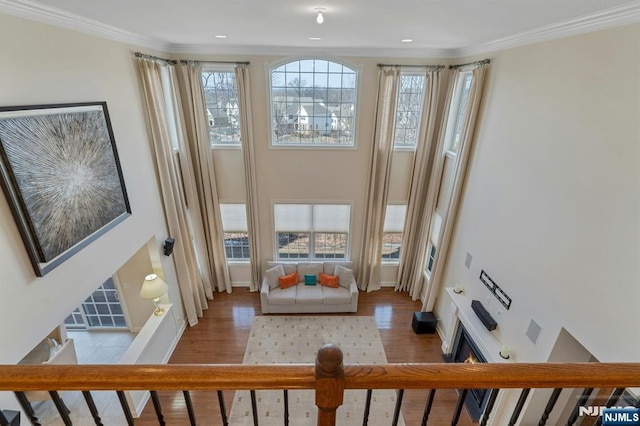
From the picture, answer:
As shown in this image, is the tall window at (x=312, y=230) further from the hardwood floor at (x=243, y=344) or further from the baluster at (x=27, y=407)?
the baluster at (x=27, y=407)

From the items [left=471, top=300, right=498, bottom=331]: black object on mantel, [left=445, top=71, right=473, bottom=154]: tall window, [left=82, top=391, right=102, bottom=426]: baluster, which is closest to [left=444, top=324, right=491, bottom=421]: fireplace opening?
[left=471, top=300, right=498, bottom=331]: black object on mantel

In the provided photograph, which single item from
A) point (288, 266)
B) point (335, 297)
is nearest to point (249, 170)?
point (288, 266)

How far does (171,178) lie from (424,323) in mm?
5258

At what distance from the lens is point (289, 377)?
1.01 meters

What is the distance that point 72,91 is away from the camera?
316 centimetres

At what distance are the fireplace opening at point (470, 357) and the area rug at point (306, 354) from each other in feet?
3.51

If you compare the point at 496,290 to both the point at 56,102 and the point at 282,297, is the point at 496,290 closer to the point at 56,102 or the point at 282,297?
the point at 282,297

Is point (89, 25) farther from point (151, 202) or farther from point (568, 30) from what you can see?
point (568, 30)

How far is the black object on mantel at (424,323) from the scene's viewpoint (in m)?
5.63

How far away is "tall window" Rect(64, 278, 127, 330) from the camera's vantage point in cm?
552

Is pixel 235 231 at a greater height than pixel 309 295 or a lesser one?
greater

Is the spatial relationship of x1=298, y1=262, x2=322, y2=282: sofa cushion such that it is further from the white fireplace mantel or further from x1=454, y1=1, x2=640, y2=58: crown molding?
x1=454, y1=1, x2=640, y2=58: crown molding

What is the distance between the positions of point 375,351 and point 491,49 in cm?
517

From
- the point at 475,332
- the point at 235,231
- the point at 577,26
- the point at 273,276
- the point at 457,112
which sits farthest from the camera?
the point at 235,231
